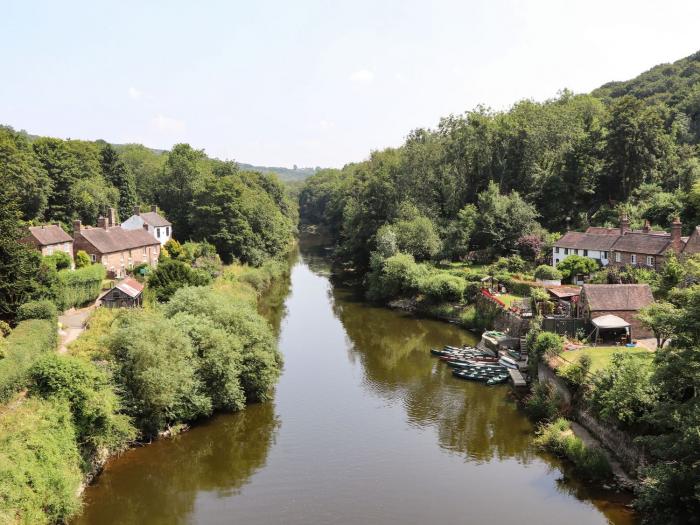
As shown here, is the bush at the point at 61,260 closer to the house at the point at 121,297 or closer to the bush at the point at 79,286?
the bush at the point at 79,286

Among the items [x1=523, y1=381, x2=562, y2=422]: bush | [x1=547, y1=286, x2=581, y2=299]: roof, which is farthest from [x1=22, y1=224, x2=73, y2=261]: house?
[x1=547, y1=286, x2=581, y2=299]: roof

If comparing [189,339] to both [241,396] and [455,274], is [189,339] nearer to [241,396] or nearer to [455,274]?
[241,396]

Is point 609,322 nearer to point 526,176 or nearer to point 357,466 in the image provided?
point 357,466

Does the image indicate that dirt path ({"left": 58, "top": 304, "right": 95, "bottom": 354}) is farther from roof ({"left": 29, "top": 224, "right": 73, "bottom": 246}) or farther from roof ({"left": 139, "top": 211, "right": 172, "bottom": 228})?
roof ({"left": 139, "top": 211, "right": 172, "bottom": 228})

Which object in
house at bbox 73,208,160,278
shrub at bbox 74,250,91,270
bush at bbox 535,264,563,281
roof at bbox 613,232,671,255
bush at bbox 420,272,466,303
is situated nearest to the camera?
roof at bbox 613,232,671,255

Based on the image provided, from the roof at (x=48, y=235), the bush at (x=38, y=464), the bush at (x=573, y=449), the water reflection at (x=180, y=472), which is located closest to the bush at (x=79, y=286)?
the roof at (x=48, y=235)

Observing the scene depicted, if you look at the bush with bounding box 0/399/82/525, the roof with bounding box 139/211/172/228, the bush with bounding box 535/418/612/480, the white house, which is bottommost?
the bush with bounding box 535/418/612/480
